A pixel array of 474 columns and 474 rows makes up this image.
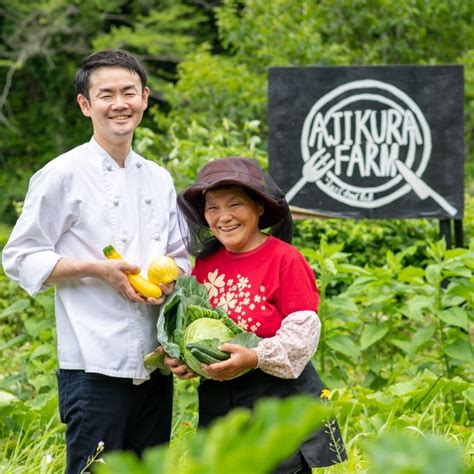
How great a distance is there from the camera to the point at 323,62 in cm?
1016

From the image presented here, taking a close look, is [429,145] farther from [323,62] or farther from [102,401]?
[323,62]

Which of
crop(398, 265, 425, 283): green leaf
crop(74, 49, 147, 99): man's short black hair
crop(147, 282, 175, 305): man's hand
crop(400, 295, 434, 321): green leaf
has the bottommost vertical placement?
crop(400, 295, 434, 321): green leaf

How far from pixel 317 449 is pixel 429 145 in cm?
341

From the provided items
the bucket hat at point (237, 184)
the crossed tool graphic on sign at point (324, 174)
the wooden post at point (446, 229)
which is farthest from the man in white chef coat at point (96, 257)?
the wooden post at point (446, 229)

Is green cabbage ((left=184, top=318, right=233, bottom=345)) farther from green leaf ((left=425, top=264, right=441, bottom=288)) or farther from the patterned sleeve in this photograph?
green leaf ((left=425, top=264, right=441, bottom=288))

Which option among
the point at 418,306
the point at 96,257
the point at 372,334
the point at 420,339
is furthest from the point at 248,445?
the point at 372,334

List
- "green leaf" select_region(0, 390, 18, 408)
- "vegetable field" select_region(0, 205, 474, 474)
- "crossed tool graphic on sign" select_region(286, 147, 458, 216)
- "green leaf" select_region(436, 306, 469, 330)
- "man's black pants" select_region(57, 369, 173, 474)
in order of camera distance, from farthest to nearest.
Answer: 1. "crossed tool graphic on sign" select_region(286, 147, 458, 216)
2. "green leaf" select_region(436, 306, 469, 330)
3. "green leaf" select_region(0, 390, 18, 408)
4. "vegetable field" select_region(0, 205, 474, 474)
5. "man's black pants" select_region(57, 369, 173, 474)

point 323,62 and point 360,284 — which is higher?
point 323,62

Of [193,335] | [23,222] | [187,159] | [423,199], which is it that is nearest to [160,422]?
[193,335]

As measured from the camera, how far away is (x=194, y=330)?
8.79 feet

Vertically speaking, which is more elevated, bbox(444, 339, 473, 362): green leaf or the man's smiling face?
the man's smiling face

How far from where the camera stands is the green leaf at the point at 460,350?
4.31 metres

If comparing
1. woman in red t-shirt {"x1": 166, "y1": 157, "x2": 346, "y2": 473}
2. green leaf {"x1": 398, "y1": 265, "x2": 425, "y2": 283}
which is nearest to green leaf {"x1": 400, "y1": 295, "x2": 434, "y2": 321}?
green leaf {"x1": 398, "y1": 265, "x2": 425, "y2": 283}

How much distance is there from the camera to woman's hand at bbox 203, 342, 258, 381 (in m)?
2.61
